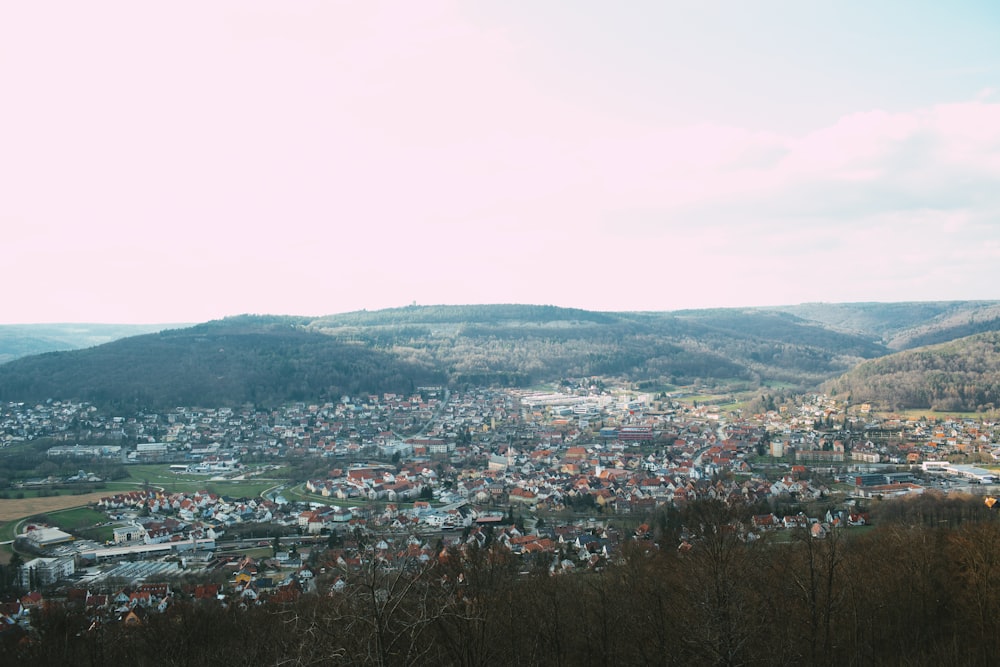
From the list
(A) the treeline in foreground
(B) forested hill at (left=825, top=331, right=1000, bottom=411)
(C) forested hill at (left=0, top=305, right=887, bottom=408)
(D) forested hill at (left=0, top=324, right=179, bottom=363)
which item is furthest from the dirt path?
(D) forested hill at (left=0, top=324, right=179, bottom=363)

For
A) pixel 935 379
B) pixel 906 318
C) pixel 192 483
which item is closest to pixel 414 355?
pixel 192 483

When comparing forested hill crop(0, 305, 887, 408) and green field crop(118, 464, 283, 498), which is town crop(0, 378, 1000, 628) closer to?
green field crop(118, 464, 283, 498)

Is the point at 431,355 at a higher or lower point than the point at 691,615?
higher

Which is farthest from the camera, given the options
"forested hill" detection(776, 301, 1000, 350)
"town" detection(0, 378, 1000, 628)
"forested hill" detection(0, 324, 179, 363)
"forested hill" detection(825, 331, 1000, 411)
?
"forested hill" detection(0, 324, 179, 363)

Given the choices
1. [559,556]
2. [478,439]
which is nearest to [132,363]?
[478,439]

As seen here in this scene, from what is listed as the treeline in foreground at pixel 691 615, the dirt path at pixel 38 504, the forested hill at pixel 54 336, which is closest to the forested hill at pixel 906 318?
the treeline in foreground at pixel 691 615

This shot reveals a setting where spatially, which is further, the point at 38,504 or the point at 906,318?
the point at 906,318

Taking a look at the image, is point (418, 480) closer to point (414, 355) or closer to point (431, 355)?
point (414, 355)

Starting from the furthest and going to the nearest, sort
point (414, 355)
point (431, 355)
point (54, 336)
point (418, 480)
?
point (54, 336)
point (431, 355)
point (414, 355)
point (418, 480)
